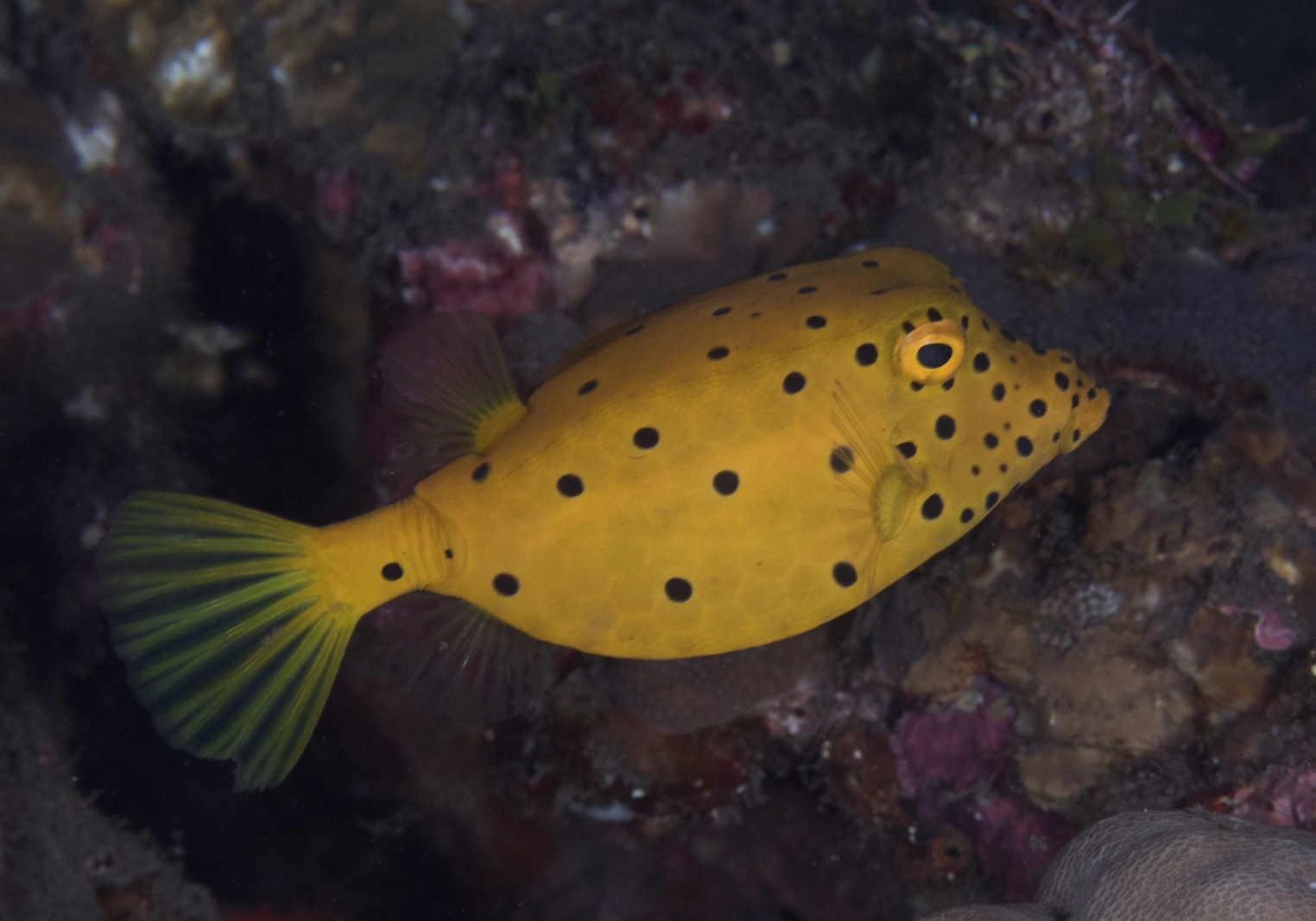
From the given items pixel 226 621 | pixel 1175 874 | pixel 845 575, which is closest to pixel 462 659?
pixel 226 621

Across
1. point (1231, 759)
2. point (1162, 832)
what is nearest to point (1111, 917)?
point (1162, 832)

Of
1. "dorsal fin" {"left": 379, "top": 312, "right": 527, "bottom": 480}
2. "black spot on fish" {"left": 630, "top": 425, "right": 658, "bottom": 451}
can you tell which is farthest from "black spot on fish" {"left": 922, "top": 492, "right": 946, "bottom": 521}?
"dorsal fin" {"left": 379, "top": 312, "right": 527, "bottom": 480}

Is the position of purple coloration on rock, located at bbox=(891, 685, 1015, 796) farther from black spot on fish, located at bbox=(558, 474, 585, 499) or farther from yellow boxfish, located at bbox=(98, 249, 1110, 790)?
black spot on fish, located at bbox=(558, 474, 585, 499)

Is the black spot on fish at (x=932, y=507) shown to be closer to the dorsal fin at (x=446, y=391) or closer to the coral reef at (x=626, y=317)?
the coral reef at (x=626, y=317)

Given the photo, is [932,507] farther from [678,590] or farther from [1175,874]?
[1175,874]

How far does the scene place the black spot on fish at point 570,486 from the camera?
2137 mm

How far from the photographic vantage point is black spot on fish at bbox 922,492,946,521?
2189 millimetres

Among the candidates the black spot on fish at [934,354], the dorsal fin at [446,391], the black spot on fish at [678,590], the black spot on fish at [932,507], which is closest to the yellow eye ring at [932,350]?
the black spot on fish at [934,354]

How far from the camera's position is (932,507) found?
7.20 ft

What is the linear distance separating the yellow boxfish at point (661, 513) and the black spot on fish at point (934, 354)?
0.02 meters

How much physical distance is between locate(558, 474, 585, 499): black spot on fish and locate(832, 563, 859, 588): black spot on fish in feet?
2.52

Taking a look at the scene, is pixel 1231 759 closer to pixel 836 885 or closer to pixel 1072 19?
pixel 836 885

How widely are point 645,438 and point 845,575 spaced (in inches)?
27.8

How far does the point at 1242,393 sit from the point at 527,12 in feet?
13.2
